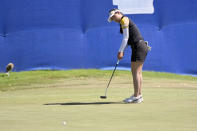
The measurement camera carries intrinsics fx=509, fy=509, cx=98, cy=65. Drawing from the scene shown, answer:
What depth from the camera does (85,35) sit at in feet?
47.4

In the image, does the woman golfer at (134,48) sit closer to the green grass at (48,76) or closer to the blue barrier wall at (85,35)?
the green grass at (48,76)

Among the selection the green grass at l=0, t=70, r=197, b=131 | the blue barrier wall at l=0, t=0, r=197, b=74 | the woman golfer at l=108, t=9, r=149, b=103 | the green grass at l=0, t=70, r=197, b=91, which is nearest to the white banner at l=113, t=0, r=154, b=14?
the blue barrier wall at l=0, t=0, r=197, b=74

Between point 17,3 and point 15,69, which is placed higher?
point 17,3

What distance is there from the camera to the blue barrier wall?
14.1 metres

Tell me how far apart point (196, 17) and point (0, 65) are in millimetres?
5609

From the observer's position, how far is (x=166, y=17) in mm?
14281

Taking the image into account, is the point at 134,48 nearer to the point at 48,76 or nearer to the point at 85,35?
the point at 48,76

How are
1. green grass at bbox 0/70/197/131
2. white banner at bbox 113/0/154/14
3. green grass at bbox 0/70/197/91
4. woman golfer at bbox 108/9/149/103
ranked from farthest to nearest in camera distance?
white banner at bbox 113/0/154/14, green grass at bbox 0/70/197/91, woman golfer at bbox 108/9/149/103, green grass at bbox 0/70/197/131

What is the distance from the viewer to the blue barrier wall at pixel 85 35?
1413 cm

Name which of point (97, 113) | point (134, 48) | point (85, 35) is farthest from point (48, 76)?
point (97, 113)

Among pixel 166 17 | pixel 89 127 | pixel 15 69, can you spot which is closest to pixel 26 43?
pixel 15 69

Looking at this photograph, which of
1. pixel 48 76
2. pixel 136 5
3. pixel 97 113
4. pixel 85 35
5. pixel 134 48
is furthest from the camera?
pixel 85 35

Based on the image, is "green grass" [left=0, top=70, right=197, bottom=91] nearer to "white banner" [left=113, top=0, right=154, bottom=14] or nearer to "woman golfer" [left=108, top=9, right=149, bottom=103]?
"white banner" [left=113, top=0, right=154, bottom=14]

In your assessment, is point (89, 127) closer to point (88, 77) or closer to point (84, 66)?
point (88, 77)
